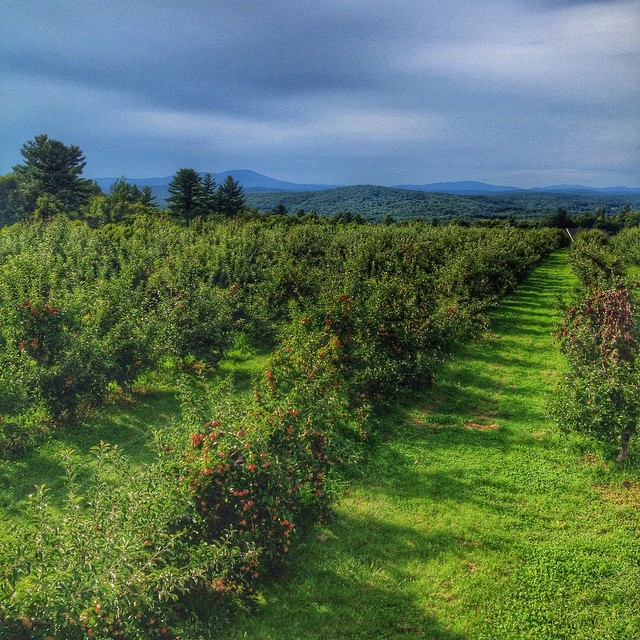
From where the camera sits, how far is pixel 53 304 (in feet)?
31.9

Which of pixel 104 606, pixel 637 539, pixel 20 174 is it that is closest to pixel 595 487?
pixel 637 539

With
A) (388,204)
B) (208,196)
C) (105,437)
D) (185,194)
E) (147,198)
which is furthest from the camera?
(388,204)

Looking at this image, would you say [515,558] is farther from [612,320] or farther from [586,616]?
[612,320]

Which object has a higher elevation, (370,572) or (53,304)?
(53,304)

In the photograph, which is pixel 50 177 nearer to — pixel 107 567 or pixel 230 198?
pixel 230 198

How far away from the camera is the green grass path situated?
5000 millimetres

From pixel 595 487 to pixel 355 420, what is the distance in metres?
4.21

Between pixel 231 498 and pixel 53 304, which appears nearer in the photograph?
pixel 231 498

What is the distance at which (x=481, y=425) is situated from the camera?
9.96 m

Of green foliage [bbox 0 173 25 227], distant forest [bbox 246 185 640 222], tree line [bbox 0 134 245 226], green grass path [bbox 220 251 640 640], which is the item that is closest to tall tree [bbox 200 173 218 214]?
tree line [bbox 0 134 245 226]

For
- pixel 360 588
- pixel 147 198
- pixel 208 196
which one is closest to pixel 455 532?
pixel 360 588

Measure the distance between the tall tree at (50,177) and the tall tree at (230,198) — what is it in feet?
51.7

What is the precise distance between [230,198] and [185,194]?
6.20m

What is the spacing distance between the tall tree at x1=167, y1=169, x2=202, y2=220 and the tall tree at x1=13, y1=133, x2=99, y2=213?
9518 mm
